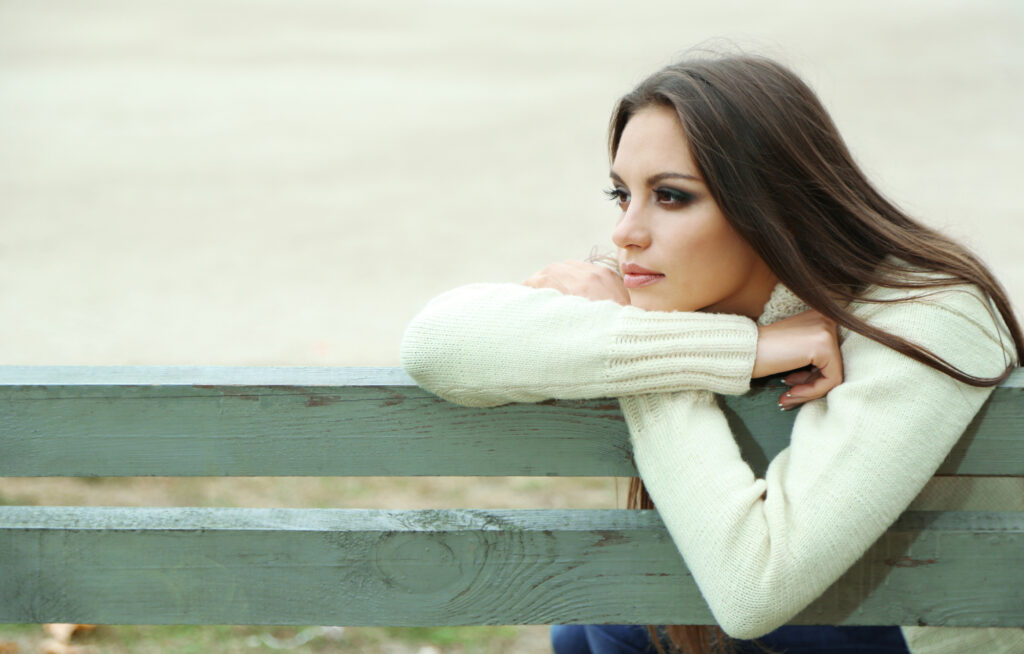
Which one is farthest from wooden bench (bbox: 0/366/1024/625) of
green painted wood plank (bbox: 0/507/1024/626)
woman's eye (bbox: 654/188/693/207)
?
woman's eye (bbox: 654/188/693/207)

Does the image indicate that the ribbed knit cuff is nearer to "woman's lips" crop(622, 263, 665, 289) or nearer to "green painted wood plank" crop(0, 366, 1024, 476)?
"green painted wood plank" crop(0, 366, 1024, 476)

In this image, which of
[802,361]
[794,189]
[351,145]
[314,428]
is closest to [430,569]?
[314,428]

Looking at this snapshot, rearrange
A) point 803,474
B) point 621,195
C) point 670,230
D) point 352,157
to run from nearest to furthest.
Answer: point 803,474
point 670,230
point 621,195
point 352,157

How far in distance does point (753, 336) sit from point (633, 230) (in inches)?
10.6

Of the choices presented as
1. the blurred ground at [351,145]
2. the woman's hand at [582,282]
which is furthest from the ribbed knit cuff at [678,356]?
the blurred ground at [351,145]

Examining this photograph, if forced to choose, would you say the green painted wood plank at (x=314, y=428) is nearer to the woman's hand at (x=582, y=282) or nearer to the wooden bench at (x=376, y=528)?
the wooden bench at (x=376, y=528)

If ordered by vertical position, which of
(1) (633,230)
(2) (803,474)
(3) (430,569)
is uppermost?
(1) (633,230)

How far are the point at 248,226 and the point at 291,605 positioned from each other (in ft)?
22.4

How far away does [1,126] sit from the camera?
1141cm

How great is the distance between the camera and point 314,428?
1628 millimetres

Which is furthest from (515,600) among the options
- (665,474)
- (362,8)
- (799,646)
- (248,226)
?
(362,8)

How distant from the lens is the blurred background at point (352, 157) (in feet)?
18.9

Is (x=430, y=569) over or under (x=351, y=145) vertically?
over

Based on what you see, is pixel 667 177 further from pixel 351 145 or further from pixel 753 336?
pixel 351 145
